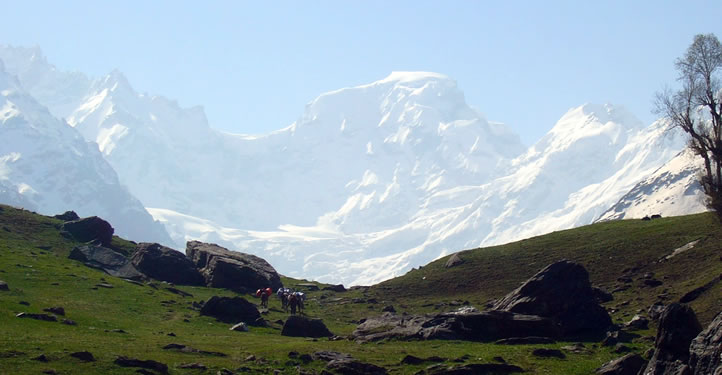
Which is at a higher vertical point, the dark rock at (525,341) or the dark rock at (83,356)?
the dark rock at (525,341)

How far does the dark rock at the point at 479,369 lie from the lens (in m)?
44.1

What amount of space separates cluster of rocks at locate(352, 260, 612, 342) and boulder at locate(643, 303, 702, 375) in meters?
17.8

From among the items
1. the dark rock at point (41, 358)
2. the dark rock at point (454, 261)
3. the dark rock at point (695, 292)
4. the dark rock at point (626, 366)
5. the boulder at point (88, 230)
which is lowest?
the dark rock at point (626, 366)

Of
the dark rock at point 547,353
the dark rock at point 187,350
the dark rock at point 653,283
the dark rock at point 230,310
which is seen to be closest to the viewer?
the dark rock at point 187,350

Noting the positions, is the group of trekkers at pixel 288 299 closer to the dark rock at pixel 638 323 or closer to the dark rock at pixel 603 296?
the dark rock at pixel 603 296

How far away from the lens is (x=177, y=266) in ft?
288

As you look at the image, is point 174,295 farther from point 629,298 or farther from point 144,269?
point 629,298

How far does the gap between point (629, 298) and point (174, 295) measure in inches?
1472

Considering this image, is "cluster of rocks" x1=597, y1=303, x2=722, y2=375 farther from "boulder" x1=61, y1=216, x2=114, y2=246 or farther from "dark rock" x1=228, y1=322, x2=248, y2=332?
"boulder" x1=61, y1=216, x2=114, y2=246

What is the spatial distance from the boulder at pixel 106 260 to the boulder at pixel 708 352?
195ft

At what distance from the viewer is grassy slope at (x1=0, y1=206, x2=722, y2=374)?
149 ft

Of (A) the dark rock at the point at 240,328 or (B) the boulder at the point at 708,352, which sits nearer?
(B) the boulder at the point at 708,352

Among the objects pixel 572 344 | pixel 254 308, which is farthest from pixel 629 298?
pixel 254 308

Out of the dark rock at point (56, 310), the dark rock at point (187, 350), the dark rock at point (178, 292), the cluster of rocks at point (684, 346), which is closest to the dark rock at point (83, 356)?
the dark rock at point (187, 350)
